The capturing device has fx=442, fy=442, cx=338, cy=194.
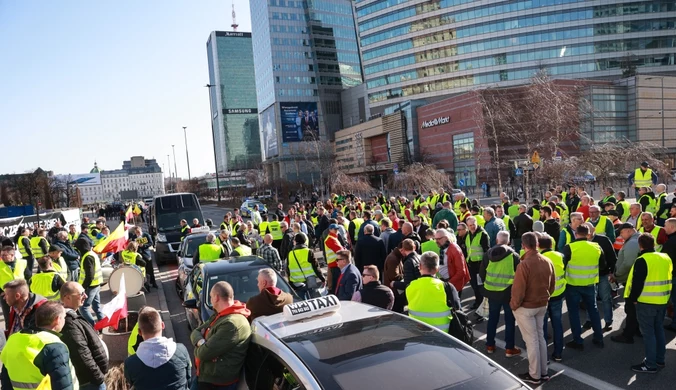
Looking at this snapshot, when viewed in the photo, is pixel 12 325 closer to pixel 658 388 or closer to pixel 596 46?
pixel 658 388

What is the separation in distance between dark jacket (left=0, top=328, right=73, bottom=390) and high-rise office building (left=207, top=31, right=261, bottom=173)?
177949mm

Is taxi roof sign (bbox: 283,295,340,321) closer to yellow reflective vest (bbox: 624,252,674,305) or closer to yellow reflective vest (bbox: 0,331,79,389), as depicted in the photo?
yellow reflective vest (bbox: 0,331,79,389)

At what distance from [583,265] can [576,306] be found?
612mm

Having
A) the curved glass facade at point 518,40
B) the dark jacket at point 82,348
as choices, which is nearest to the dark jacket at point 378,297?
the dark jacket at point 82,348

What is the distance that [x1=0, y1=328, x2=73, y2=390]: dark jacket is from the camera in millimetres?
3551

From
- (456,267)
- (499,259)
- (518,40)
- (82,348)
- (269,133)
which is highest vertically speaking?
(518,40)

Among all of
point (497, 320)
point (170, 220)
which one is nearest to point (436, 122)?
point (170, 220)

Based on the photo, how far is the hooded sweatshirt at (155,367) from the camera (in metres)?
3.43

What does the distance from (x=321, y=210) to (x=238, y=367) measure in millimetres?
11119

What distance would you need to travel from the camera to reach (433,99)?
74.7 metres

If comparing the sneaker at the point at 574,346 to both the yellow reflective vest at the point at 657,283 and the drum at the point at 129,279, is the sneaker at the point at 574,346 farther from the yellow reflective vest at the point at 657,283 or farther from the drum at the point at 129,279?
the drum at the point at 129,279

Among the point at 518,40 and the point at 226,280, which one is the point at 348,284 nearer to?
the point at 226,280

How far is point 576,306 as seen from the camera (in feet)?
20.5

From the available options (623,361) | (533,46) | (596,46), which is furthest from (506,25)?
(623,361)
